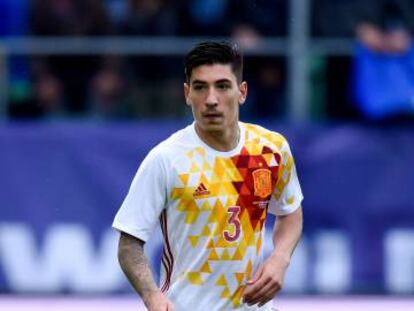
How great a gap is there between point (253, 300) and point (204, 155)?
0.66 m

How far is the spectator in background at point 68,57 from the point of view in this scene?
12641 mm

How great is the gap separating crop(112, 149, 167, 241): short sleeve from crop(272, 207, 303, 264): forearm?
59cm

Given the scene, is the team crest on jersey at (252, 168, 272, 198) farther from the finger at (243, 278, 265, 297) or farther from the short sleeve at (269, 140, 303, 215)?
the finger at (243, 278, 265, 297)

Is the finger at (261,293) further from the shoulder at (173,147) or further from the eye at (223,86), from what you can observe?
the eye at (223,86)

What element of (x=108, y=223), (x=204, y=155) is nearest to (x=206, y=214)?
(x=204, y=155)

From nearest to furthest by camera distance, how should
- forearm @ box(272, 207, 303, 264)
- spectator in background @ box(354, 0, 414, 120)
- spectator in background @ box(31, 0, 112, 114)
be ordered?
forearm @ box(272, 207, 303, 264), spectator in background @ box(354, 0, 414, 120), spectator in background @ box(31, 0, 112, 114)

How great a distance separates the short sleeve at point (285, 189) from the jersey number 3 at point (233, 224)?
1.05ft

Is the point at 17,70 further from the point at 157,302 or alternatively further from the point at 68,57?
the point at 157,302

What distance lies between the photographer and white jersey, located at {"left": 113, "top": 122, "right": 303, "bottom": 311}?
6391 millimetres

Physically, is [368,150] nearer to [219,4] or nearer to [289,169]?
[219,4]

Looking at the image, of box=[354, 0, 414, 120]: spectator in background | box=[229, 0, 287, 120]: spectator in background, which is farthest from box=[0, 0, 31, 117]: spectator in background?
box=[354, 0, 414, 120]: spectator in background

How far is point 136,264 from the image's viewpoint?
20.8 ft

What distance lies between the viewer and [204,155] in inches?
257

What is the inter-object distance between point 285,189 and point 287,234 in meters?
0.20
